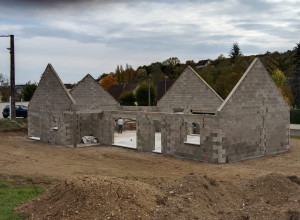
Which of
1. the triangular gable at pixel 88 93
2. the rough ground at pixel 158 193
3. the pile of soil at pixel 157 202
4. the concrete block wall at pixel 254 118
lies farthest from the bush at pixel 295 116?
the pile of soil at pixel 157 202

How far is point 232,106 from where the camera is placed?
18.5m

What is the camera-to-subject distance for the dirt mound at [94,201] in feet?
27.5

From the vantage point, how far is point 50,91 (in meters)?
26.2

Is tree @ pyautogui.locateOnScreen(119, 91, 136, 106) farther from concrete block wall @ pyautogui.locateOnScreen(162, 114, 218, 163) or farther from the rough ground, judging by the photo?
the rough ground

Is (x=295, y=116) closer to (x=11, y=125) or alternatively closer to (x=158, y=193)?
(x=11, y=125)

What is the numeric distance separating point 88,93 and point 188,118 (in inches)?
499

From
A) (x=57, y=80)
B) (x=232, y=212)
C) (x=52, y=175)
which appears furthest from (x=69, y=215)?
(x=57, y=80)

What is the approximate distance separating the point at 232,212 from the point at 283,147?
1404 centimetres

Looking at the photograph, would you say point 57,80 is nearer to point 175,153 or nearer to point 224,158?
point 175,153

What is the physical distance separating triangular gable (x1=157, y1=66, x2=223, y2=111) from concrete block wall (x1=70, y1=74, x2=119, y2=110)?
5.24 metres

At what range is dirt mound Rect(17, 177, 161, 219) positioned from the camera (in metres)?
8.38

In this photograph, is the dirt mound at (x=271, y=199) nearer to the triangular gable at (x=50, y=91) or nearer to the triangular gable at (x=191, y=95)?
the triangular gable at (x=191, y=95)

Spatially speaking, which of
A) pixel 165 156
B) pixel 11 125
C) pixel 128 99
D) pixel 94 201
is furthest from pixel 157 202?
pixel 128 99

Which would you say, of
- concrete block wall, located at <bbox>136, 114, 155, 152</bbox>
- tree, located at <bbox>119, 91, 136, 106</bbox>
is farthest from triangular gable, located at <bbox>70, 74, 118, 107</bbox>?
tree, located at <bbox>119, 91, 136, 106</bbox>
